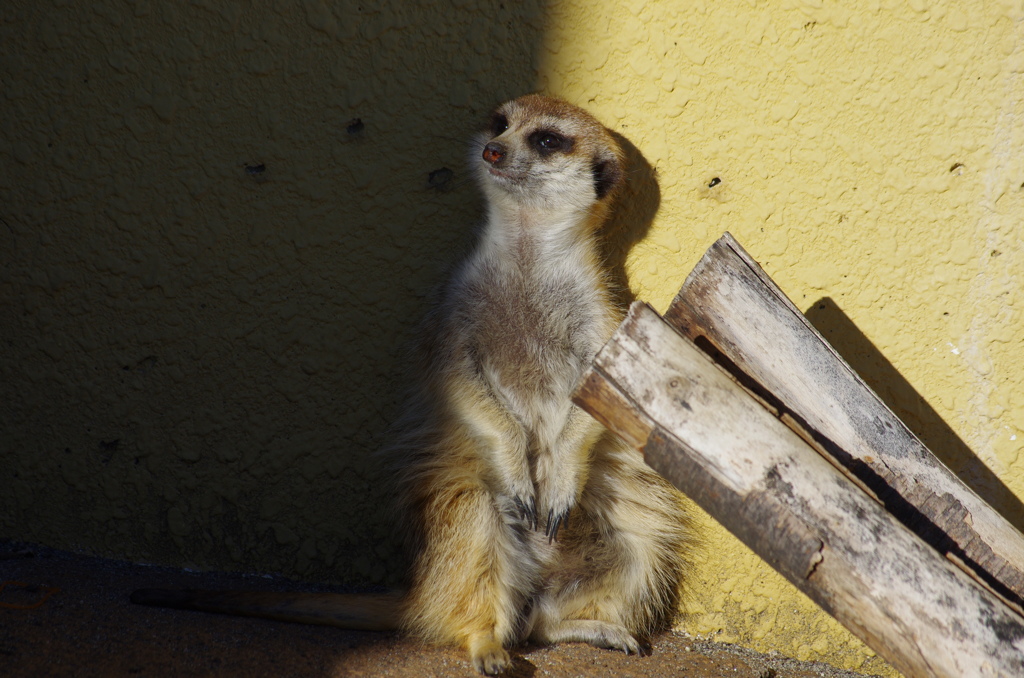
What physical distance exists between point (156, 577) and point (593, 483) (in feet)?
3.29

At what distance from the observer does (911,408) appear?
1.68 m

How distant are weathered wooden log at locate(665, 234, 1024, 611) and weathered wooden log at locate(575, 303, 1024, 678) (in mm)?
175

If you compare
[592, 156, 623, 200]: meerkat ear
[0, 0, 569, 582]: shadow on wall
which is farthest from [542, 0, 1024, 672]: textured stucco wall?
[0, 0, 569, 582]: shadow on wall

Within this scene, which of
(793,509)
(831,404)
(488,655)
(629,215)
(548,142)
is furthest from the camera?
(629,215)

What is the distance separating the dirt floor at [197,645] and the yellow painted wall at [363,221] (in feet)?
0.24

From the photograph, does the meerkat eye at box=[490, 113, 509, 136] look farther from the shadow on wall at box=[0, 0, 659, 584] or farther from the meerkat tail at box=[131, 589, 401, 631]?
the meerkat tail at box=[131, 589, 401, 631]

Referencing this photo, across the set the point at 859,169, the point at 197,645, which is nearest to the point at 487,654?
the point at 197,645

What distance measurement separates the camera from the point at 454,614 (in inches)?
62.2

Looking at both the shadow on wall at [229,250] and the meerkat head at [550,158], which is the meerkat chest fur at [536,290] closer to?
the meerkat head at [550,158]

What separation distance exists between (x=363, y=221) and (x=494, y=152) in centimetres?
40

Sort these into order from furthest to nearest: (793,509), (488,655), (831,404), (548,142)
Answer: (548,142) → (488,655) → (831,404) → (793,509)

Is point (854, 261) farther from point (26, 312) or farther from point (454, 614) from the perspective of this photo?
point (26, 312)

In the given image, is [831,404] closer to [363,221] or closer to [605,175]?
[605,175]

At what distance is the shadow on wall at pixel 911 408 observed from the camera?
5.45 feet
